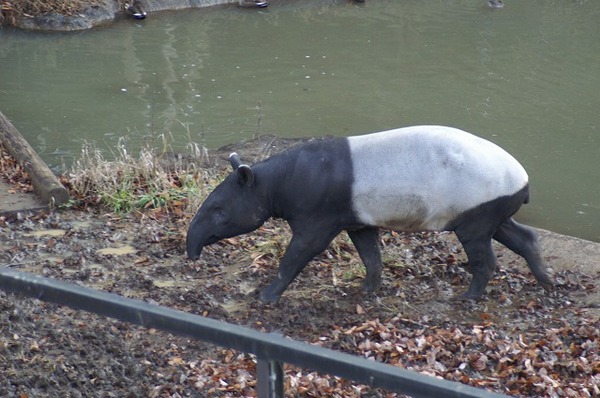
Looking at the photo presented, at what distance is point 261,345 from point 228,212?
4123 mm

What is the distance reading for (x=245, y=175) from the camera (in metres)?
6.49

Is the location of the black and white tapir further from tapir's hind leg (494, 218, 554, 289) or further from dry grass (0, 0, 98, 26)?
dry grass (0, 0, 98, 26)

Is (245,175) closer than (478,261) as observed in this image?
Yes

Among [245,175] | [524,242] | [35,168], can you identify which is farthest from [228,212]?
[35,168]

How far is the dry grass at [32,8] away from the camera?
16.3 metres

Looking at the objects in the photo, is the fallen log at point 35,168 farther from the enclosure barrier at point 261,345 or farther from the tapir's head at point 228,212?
the enclosure barrier at point 261,345

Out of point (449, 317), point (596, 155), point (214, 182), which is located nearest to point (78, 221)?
point (214, 182)

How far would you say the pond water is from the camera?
37.6 feet

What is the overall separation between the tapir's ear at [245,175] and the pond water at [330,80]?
11.2 feet

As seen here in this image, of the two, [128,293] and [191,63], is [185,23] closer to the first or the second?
[191,63]

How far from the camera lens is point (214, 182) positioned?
8.80m

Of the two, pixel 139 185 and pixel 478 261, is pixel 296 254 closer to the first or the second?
pixel 478 261

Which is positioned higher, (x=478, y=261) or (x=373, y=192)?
(x=373, y=192)

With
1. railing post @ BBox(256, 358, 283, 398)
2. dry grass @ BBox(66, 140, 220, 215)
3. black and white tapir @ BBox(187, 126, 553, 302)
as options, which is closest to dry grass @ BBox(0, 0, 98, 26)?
dry grass @ BBox(66, 140, 220, 215)
